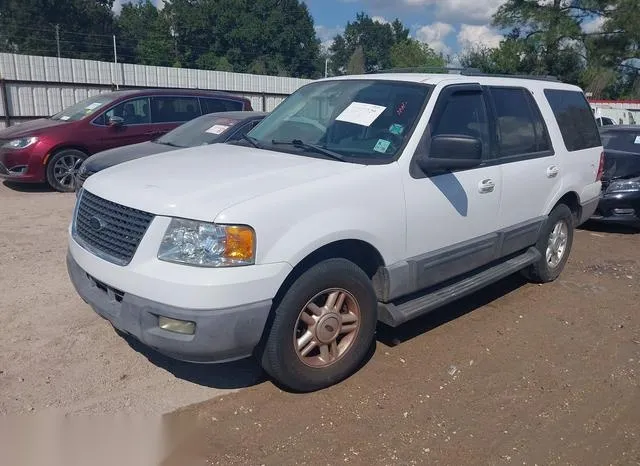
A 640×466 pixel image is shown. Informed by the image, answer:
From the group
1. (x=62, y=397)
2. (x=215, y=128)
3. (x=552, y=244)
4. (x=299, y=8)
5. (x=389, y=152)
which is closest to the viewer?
(x=62, y=397)

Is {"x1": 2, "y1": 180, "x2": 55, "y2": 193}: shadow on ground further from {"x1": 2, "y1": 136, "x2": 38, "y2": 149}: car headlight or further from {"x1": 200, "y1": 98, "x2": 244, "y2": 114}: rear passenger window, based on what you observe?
{"x1": 200, "y1": 98, "x2": 244, "y2": 114}: rear passenger window

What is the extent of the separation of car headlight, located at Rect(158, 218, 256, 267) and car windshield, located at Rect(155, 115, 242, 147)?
16.7 feet

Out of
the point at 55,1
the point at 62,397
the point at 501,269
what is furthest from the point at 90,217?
the point at 55,1

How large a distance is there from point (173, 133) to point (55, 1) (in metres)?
68.1

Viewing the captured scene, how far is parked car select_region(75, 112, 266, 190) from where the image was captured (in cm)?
789

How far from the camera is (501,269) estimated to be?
4.98 meters

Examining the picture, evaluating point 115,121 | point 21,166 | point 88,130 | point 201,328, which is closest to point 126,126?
point 115,121

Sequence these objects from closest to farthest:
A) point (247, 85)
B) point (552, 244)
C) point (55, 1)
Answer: point (552, 244) → point (247, 85) → point (55, 1)

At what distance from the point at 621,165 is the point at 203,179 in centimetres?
722

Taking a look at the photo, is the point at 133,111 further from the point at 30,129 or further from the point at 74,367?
the point at 74,367

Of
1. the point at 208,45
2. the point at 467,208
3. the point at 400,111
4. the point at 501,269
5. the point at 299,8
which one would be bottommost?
the point at 501,269

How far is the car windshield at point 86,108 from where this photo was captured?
397 inches

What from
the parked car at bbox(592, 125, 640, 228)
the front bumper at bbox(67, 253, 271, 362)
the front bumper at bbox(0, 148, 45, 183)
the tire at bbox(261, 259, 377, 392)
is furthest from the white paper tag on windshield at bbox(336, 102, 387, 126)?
the front bumper at bbox(0, 148, 45, 183)

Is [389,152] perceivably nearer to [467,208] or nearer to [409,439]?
[467,208]
